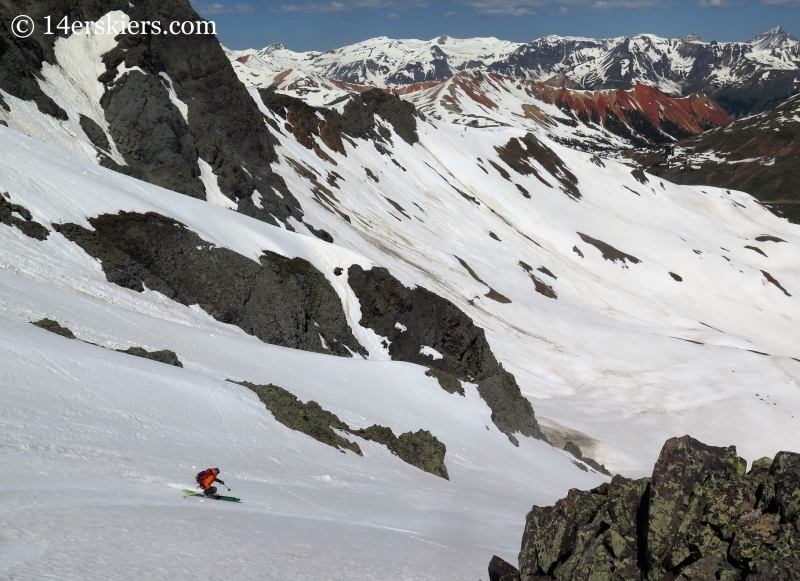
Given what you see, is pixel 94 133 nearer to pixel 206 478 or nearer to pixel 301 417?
pixel 301 417

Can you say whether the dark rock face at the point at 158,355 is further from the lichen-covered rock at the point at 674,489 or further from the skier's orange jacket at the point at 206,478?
the lichen-covered rock at the point at 674,489

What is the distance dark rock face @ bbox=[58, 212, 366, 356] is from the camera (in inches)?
1180

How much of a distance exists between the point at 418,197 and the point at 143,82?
178ft

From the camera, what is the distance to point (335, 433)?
67.8 ft

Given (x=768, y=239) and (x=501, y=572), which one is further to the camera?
(x=768, y=239)

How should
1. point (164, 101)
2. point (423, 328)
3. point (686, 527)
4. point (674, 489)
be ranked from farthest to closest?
point (164, 101), point (423, 328), point (674, 489), point (686, 527)

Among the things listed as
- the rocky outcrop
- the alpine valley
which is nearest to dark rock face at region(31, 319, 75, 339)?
the alpine valley

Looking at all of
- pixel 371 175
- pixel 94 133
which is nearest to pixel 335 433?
pixel 94 133

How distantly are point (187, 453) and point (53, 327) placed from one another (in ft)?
21.9

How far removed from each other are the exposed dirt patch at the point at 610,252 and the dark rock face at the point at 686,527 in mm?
99731

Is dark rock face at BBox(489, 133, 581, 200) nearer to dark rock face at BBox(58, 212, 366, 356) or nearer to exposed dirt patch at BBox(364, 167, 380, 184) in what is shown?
exposed dirt patch at BBox(364, 167, 380, 184)

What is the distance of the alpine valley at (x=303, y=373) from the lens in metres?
10.4

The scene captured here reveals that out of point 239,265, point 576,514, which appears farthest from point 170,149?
point 576,514

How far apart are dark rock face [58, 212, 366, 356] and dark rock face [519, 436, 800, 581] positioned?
23790 mm
